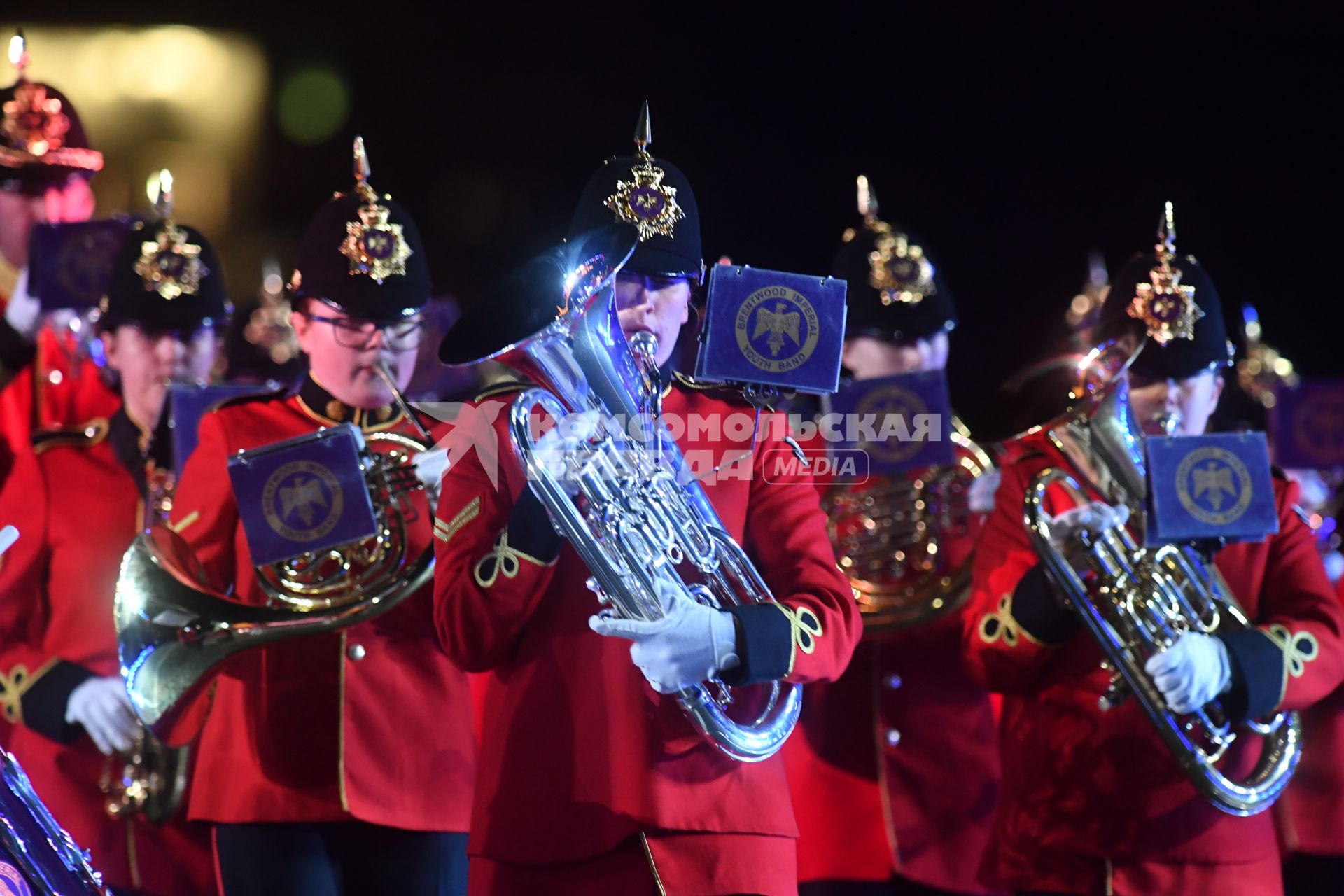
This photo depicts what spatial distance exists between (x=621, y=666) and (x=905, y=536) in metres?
1.86

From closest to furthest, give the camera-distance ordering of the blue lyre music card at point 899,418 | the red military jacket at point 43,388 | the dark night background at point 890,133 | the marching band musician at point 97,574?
the marching band musician at point 97,574 < the blue lyre music card at point 899,418 < the red military jacket at point 43,388 < the dark night background at point 890,133

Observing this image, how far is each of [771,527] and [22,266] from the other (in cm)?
329

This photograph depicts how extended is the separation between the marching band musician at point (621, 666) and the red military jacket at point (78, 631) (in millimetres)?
1691

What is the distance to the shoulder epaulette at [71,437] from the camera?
13.2ft

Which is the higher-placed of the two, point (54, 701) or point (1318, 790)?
point (54, 701)

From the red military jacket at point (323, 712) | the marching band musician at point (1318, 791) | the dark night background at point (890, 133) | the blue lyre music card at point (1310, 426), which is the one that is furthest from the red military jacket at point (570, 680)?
the blue lyre music card at point (1310, 426)

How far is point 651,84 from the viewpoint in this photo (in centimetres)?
580

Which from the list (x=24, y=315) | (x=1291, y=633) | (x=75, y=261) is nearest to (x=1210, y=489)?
(x=1291, y=633)

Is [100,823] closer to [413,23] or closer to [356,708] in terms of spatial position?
[356,708]

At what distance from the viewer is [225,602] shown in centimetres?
314

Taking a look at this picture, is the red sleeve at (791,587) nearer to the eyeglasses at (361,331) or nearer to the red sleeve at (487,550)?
the red sleeve at (487,550)

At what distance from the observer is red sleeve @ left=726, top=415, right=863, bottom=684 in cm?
237

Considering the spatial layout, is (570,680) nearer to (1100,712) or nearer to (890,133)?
(1100,712)

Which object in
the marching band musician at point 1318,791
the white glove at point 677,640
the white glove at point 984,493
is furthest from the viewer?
the marching band musician at point 1318,791
